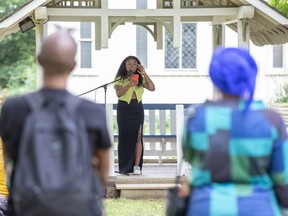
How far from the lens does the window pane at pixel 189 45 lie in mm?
30328

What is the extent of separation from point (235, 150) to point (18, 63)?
1567 inches

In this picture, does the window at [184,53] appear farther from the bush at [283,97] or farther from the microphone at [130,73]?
the microphone at [130,73]

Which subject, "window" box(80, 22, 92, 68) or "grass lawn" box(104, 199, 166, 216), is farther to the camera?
"window" box(80, 22, 92, 68)

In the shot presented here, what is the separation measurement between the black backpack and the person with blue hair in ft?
1.81

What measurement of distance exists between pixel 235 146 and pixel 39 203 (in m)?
1.00

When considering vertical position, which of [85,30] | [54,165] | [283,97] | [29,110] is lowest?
[54,165]

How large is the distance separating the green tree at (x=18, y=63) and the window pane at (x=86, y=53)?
483 inches

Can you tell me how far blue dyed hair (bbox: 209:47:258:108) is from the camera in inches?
193

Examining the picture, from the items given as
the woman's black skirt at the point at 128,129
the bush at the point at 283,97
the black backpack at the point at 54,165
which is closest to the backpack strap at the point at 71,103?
the black backpack at the point at 54,165

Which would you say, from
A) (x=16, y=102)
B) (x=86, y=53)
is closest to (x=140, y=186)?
(x=16, y=102)

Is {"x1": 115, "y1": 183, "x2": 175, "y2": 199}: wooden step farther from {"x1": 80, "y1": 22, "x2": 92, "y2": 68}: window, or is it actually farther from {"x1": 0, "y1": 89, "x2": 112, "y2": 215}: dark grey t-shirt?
{"x1": 80, "y1": 22, "x2": 92, "y2": 68}: window

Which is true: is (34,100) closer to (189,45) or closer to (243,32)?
(243,32)

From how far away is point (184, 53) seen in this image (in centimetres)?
3038

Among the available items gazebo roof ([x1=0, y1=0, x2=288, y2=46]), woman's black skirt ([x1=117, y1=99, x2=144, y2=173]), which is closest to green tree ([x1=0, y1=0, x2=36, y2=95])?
woman's black skirt ([x1=117, y1=99, x2=144, y2=173])
